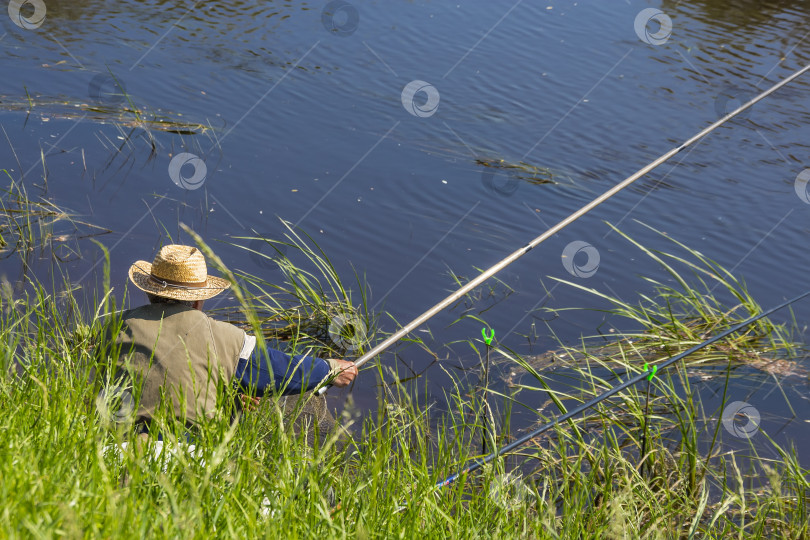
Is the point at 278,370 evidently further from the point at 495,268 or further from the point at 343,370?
the point at 495,268

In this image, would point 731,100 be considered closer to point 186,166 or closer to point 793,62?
point 793,62

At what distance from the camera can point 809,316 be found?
5527 mm

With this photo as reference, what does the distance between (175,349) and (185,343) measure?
45mm

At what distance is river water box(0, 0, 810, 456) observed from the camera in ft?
18.4

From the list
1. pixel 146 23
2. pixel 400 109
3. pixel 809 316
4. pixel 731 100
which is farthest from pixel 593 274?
pixel 146 23

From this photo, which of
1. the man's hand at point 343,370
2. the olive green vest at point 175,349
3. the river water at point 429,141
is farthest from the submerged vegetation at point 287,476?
the river water at point 429,141

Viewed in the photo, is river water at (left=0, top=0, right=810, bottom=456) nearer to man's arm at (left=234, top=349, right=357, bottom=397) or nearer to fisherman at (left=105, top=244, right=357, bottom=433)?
man's arm at (left=234, top=349, right=357, bottom=397)

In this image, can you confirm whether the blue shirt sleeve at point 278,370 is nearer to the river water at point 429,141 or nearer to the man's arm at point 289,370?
the man's arm at point 289,370

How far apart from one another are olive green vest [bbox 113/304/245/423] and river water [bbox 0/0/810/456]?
1.40 meters

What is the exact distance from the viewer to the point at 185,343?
3.02 metres

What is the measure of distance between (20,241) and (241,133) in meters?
2.42

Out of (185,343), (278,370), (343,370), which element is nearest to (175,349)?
(185,343)

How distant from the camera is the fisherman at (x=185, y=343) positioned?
2969 millimetres

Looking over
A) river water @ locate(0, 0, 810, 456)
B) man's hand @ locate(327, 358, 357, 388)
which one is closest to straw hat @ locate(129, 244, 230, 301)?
man's hand @ locate(327, 358, 357, 388)
